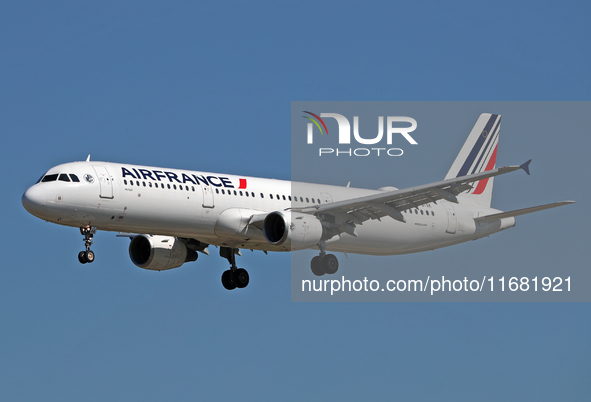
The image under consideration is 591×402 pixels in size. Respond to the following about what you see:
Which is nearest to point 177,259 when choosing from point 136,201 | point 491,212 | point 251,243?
point 251,243

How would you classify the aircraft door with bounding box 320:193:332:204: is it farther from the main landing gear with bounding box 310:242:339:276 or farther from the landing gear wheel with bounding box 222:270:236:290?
the landing gear wheel with bounding box 222:270:236:290

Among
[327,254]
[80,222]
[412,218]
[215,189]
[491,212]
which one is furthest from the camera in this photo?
[491,212]

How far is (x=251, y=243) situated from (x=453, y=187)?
9.74m

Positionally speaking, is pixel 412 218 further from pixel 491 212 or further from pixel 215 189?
pixel 215 189

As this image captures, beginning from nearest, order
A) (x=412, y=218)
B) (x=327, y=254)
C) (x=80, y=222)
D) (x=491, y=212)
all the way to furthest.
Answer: (x=80, y=222), (x=327, y=254), (x=412, y=218), (x=491, y=212)

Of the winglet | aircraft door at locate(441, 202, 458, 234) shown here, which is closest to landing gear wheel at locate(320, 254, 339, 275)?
aircraft door at locate(441, 202, 458, 234)

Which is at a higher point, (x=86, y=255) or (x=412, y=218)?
(x=412, y=218)

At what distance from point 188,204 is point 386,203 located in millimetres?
9670

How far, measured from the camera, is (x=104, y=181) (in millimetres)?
39250

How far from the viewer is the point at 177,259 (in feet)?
155

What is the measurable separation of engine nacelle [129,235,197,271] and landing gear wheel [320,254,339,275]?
23.5 ft

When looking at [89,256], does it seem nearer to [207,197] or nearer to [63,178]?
[63,178]

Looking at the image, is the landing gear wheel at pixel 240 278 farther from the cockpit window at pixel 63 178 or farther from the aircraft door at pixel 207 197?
the cockpit window at pixel 63 178

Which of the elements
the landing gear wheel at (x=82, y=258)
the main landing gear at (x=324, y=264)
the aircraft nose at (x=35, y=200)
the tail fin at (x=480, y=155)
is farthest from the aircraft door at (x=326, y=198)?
the aircraft nose at (x=35, y=200)
